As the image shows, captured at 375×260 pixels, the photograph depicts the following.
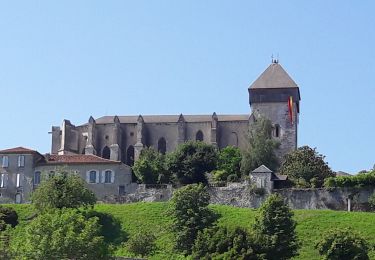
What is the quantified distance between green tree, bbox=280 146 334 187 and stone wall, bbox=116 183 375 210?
3.41 meters

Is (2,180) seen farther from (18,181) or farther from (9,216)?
(9,216)

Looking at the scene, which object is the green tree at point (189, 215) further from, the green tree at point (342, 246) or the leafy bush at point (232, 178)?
the leafy bush at point (232, 178)

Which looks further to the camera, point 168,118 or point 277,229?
point 168,118

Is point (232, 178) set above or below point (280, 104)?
below

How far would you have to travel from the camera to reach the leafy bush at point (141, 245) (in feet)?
255

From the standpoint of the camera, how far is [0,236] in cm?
6700

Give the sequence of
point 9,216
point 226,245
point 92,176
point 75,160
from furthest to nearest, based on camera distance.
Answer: point 75,160, point 92,176, point 9,216, point 226,245

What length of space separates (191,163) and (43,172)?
14146 millimetres

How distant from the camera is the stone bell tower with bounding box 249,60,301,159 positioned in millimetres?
117562

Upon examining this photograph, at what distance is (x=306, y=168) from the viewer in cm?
9944

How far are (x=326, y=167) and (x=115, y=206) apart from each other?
69.3 feet

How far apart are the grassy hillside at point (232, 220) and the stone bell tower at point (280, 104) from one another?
1095 inches


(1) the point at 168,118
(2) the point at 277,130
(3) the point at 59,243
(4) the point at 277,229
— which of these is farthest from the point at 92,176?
(3) the point at 59,243

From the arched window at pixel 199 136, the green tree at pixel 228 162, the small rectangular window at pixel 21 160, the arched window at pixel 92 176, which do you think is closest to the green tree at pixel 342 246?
the green tree at pixel 228 162
